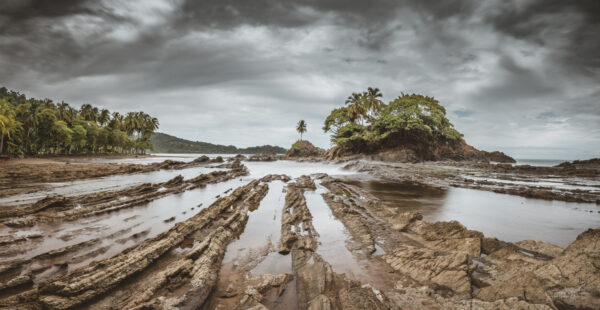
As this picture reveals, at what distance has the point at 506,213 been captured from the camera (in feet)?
28.9

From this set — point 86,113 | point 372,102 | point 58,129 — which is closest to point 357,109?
point 372,102

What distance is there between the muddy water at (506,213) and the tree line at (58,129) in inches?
1838

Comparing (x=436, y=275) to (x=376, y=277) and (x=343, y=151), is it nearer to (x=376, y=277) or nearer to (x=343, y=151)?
(x=376, y=277)

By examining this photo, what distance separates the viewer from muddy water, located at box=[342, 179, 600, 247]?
6.68m

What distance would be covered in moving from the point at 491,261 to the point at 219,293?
5245mm

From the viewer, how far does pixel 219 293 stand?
363 cm

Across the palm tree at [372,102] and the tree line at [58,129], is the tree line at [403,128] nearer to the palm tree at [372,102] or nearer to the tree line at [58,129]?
the palm tree at [372,102]

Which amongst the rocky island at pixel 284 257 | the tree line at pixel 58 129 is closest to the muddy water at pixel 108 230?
the rocky island at pixel 284 257

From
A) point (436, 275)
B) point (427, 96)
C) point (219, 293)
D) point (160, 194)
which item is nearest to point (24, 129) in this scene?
point (160, 194)

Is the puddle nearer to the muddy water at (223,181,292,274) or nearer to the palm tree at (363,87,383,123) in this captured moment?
the muddy water at (223,181,292,274)

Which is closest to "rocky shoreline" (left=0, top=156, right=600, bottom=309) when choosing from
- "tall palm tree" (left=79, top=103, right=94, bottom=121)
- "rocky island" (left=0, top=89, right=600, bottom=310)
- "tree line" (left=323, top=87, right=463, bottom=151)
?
"rocky island" (left=0, top=89, right=600, bottom=310)

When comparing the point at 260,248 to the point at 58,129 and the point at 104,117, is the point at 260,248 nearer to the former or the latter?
the point at 58,129

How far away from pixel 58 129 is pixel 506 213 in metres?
67.6

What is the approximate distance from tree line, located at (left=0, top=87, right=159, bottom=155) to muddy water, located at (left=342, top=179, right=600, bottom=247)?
153ft
